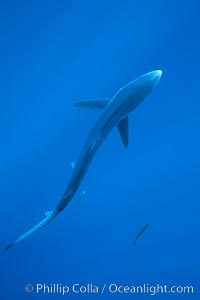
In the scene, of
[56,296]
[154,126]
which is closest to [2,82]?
[154,126]

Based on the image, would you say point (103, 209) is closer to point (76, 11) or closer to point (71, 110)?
point (71, 110)

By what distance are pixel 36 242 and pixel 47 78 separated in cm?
1524

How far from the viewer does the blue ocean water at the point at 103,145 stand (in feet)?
35.3

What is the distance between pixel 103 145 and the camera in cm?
1609

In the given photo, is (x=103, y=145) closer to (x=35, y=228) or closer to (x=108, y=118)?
(x=108, y=118)

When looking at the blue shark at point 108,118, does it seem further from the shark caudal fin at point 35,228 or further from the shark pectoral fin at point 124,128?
the shark pectoral fin at point 124,128

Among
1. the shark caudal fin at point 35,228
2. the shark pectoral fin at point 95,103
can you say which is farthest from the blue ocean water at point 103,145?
the shark caudal fin at point 35,228

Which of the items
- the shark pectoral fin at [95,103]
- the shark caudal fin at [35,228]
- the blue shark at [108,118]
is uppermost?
the shark pectoral fin at [95,103]

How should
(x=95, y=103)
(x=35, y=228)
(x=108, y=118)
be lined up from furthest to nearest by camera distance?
(x=95, y=103)
(x=108, y=118)
(x=35, y=228)

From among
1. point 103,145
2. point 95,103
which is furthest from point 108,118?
point 103,145

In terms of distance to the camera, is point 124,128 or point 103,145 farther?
point 103,145

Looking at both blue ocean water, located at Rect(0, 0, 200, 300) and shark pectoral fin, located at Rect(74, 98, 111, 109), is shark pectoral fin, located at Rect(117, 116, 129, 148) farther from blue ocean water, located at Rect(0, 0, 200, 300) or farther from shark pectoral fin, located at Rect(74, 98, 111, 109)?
blue ocean water, located at Rect(0, 0, 200, 300)

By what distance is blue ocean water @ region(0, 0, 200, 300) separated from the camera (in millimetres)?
10773

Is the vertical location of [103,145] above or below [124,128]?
above
